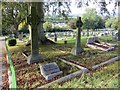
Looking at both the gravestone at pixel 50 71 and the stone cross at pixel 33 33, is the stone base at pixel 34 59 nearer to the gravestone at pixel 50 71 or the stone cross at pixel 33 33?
the stone cross at pixel 33 33

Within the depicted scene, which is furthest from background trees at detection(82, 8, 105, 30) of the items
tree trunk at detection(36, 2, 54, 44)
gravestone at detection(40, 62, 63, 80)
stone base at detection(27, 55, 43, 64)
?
gravestone at detection(40, 62, 63, 80)

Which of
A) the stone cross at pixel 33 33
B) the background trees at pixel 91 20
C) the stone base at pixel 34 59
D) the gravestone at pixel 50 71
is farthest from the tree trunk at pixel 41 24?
the background trees at pixel 91 20

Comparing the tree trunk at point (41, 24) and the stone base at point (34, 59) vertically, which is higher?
the tree trunk at point (41, 24)

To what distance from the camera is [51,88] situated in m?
5.51

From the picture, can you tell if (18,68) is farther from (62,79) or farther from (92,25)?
(92,25)

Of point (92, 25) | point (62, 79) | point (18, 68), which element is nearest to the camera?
point (62, 79)

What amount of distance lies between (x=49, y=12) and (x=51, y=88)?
10.5 metres

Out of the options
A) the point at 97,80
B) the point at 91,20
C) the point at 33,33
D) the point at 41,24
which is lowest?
the point at 97,80

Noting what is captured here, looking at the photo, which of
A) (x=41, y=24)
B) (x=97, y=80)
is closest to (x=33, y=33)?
(x=97, y=80)

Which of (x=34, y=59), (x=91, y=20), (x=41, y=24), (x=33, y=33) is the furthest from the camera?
(x=91, y=20)

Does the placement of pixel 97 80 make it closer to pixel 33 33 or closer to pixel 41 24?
pixel 33 33

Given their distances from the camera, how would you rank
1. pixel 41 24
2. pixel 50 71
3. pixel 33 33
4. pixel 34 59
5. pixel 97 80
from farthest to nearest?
1. pixel 41 24
2. pixel 33 33
3. pixel 34 59
4. pixel 50 71
5. pixel 97 80

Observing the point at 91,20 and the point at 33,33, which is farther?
the point at 91,20

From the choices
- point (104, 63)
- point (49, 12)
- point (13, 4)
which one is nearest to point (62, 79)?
point (104, 63)
